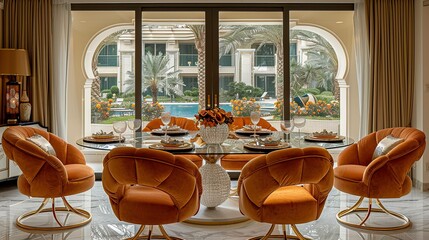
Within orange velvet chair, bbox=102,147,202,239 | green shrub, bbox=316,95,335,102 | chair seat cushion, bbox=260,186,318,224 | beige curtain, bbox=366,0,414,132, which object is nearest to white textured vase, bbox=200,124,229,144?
orange velvet chair, bbox=102,147,202,239

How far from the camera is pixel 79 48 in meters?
6.59

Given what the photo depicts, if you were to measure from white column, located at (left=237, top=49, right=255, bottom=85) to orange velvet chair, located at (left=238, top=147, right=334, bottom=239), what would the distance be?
3.15m

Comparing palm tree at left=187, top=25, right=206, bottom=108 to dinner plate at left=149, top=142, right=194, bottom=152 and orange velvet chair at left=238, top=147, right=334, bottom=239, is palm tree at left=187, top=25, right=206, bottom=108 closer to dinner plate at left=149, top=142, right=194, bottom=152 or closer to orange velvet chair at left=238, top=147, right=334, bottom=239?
dinner plate at left=149, top=142, right=194, bottom=152

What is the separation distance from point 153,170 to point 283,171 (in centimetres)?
78

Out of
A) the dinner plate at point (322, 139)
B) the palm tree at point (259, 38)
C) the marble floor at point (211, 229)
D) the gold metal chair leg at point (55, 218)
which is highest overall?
the palm tree at point (259, 38)

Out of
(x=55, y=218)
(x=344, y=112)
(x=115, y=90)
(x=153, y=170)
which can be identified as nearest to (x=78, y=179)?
(x=55, y=218)

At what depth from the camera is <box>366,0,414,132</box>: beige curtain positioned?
5641mm

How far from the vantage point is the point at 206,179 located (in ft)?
13.2

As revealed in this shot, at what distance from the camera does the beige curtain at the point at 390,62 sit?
5.64 m

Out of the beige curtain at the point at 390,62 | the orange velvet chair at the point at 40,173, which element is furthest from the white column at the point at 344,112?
the orange velvet chair at the point at 40,173

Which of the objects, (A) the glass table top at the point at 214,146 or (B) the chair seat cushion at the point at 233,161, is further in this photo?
(B) the chair seat cushion at the point at 233,161

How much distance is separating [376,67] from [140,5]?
9.90 ft

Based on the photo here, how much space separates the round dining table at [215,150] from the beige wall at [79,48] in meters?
2.50

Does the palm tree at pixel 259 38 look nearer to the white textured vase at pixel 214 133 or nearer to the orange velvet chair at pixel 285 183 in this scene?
the white textured vase at pixel 214 133
